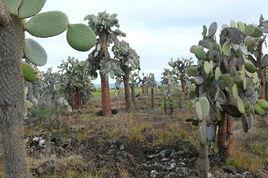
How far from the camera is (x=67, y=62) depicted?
20.6m

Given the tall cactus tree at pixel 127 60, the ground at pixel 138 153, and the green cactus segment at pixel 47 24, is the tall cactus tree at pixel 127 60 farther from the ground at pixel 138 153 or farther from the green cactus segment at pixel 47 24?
the green cactus segment at pixel 47 24

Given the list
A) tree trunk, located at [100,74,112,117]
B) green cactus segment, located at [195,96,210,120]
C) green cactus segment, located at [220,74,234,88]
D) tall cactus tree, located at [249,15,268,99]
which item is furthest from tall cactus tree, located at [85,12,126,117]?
green cactus segment, located at [195,96,210,120]

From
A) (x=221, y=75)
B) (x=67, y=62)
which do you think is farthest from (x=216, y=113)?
(x=67, y=62)

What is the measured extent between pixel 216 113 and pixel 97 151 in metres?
2.72

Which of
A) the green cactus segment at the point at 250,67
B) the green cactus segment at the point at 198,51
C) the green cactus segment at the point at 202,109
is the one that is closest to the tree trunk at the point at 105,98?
the green cactus segment at the point at 198,51

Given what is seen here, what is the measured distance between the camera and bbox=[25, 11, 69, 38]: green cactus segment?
269cm

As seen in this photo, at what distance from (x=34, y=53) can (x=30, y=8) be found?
0.42 m

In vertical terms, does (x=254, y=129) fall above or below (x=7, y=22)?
below

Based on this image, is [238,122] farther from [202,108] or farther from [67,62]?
[67,62]

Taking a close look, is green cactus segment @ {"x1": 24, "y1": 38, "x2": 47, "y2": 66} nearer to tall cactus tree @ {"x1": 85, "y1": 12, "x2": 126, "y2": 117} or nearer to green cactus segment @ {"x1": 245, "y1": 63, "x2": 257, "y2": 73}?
green cactus segment @ {"x1": 245, "y1": 63, "x2": 257, "y2": 73}

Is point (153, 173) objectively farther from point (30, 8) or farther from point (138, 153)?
point (30, 8)

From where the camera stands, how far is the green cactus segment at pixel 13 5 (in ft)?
8.29

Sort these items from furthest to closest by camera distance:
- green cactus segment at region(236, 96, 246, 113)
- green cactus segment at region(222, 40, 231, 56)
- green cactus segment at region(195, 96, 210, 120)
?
green cactus segment at region(222, 40, 231, 56)
green cactus segment at region(236, 96, 246, 113)
green cactus segment at region(195, 96, 210, 120)

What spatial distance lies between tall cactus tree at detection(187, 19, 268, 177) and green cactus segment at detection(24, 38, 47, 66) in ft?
14.8
